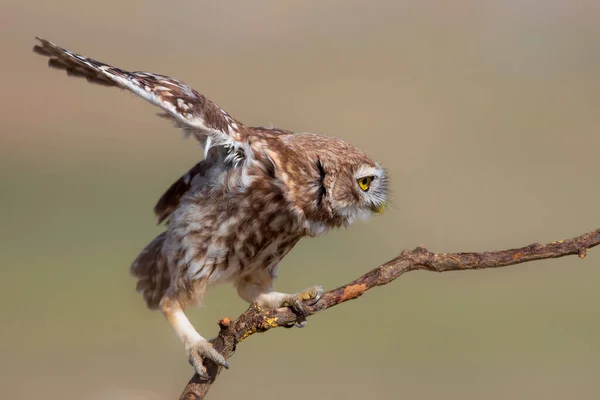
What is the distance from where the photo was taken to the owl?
451cm

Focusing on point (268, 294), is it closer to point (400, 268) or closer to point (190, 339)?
point (190, 339)

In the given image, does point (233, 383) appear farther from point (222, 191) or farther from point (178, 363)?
point (222, 191)

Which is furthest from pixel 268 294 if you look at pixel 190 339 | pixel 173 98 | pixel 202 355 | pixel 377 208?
pixel 173 98

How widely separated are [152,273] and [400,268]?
1.89 meters

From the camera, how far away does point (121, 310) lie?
1596 cm

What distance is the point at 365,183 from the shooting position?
4.71 metres

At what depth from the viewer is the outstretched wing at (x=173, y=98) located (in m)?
4.35

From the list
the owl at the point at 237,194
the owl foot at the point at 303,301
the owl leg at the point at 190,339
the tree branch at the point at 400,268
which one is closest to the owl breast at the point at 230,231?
the owl at the point at 237,194

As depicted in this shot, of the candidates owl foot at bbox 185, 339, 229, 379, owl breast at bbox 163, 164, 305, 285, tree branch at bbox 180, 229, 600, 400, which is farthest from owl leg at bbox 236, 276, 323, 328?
tree branch at bbox 180, 229, 600, 400

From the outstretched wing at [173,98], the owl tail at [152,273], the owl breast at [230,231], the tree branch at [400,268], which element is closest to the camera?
the tree branch at [400,268]

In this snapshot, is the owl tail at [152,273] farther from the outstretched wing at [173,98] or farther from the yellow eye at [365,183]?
the yellow eye at [365,183]

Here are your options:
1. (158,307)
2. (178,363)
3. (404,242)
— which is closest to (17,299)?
(178,363)

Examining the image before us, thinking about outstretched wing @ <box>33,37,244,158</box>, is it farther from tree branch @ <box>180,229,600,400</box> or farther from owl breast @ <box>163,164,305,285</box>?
tree branch @ <box>180,229,600,400</box>

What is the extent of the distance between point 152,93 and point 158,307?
1.45m
